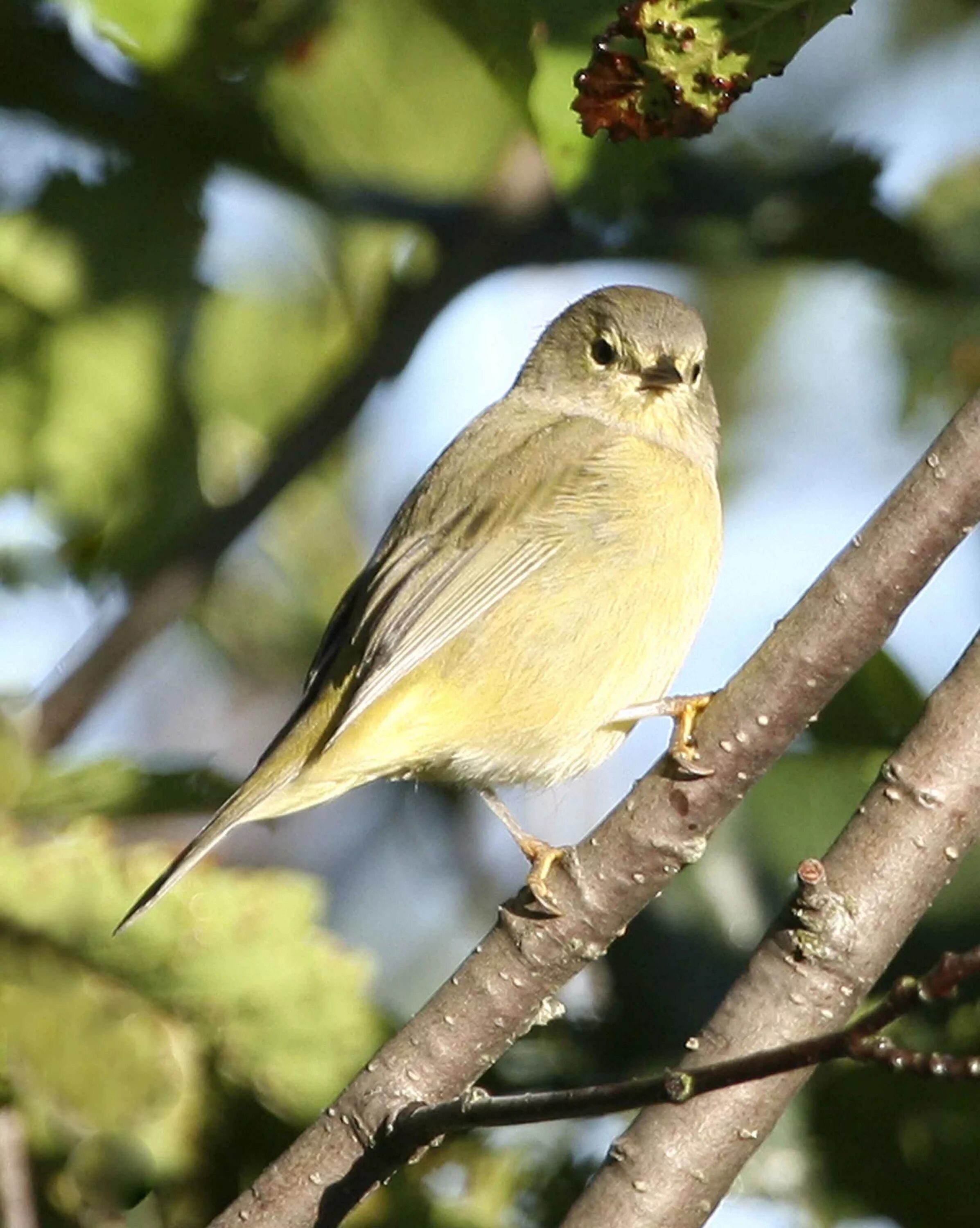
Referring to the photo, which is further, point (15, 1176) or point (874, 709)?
point (874, 709)

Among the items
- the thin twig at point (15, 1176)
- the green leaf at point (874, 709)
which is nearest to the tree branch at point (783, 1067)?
the thin twig at point (15, 1176)

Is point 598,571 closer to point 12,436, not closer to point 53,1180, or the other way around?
point 12,436

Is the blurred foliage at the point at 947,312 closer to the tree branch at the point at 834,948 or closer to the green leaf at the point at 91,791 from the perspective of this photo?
the tree branch at the point at 834,948

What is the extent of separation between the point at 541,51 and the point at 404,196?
3.25 ft

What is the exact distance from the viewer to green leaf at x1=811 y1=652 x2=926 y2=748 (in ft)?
11.1

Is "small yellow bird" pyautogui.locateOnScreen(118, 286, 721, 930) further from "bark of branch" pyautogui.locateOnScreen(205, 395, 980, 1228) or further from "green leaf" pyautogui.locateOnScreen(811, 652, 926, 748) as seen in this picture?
"bark of branch" pyautogui.locateOnScreen(205, 395, 980, 1228)

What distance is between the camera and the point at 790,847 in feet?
11.8

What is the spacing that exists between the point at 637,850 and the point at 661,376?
89.1 inches

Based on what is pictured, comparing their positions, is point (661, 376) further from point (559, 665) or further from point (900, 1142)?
point (900, 1142)

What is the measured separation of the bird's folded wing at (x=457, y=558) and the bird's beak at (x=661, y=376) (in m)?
0.25

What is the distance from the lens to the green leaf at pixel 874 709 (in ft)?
11.1

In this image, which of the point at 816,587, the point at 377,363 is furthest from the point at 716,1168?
the point at 377,363

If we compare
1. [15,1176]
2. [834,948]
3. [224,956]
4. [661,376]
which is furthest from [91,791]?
[661,376]

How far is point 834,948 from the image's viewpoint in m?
2.63
